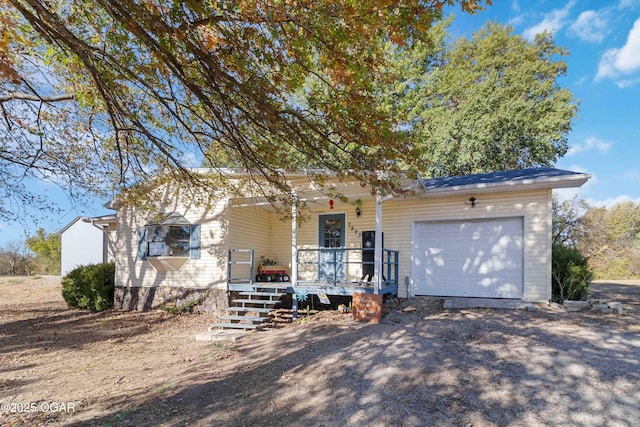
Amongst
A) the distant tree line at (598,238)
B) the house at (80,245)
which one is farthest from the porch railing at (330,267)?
the house at (80,245)

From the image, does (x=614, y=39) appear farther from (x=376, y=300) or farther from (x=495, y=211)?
(x=376, y=300)

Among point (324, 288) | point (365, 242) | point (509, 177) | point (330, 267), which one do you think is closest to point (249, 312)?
point (324, 288)

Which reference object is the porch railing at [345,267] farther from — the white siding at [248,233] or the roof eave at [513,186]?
the roof eave at [513,186]

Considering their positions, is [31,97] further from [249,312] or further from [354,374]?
[354,374]

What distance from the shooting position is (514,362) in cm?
489

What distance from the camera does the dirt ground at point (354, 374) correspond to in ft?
12.9

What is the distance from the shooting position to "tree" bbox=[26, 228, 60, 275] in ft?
93.0

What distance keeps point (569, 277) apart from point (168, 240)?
10.6m

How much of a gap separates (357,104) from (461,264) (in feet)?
20.7

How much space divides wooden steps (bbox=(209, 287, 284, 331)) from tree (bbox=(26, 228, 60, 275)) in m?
26.0

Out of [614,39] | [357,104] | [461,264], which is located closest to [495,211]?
[461,264]

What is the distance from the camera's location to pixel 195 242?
10.6 metres

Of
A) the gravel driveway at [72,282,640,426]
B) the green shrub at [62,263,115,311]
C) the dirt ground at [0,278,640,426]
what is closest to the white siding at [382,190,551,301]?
the dirt ground at [0,278,640,426]

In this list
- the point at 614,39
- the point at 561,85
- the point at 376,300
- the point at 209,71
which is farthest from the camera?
the point at 561,85
